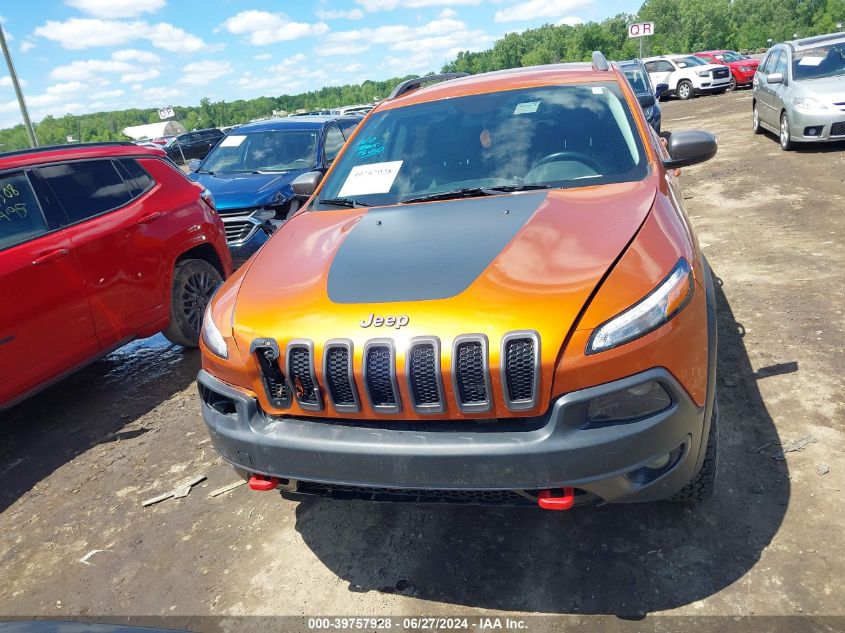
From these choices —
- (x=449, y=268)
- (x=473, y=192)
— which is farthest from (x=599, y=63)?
(x=449, y=268)

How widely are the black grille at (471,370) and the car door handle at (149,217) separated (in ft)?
11.4

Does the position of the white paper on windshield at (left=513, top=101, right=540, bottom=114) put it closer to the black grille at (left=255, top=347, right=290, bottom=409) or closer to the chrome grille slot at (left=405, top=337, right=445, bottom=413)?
the chrome grille slot at (left=405, top=337, right=445, bottom=413)

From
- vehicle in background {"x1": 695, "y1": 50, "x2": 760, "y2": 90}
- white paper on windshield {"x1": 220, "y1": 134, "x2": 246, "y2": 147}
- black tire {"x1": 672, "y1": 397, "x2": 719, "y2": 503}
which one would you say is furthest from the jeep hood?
vehicle in background {"x1": 695, "y1": 50, "x2": 760, "y2": 90}

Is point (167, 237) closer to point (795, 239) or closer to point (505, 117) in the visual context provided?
A: point (505, 117)

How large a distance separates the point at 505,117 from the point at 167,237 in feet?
9.03

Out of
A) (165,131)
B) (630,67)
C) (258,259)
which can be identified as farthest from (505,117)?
(165,131)

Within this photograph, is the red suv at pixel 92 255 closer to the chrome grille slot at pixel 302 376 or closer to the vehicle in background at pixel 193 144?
the chrome grille slot at pixel 302 376

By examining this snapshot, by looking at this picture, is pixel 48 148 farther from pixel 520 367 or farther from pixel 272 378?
pixel 520 367

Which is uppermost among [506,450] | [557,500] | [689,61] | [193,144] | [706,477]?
[689,61]

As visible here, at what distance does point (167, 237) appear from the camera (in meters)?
4.85

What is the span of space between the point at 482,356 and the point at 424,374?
196 millimetres

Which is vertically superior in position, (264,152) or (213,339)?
(264,152)

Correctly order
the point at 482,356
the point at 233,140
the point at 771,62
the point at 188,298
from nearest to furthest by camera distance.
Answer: the point at 482,356
the point at 188,298
the point at 233,140
the point at 771,62

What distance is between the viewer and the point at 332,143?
8.66m
